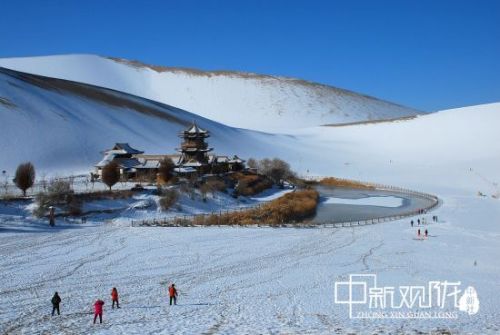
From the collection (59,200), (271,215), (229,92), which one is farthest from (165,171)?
(229,92)

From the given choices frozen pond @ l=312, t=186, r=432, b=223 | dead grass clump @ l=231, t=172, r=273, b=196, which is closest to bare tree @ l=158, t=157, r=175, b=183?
dead grass clump @ l=231, t=172, r=273, b=196

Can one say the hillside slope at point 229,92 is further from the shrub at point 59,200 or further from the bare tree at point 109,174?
the shrub at point 59,200

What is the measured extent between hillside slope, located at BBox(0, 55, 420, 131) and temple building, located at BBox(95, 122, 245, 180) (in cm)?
6501

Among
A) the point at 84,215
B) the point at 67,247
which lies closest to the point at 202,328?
the point at 67,247

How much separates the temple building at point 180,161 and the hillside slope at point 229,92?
6501 centimetres

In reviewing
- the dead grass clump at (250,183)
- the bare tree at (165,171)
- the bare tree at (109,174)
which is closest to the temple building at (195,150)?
the dead grass clump at (250,183)

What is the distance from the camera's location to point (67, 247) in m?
19.2

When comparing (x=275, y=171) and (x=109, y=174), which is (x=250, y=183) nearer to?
(x=275, y=171)

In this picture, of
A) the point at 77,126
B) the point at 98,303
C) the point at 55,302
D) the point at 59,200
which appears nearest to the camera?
the point at 98,303

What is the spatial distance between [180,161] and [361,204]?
14691 mm

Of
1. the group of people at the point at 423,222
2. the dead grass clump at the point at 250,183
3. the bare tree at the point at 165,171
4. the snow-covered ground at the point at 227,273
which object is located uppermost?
the bare tree at the point at 165,171

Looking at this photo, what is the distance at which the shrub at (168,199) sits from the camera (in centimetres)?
2934

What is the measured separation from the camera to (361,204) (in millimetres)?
37125

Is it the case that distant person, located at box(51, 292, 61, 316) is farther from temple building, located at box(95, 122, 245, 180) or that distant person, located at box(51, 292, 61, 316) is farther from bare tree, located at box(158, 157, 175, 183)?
temple building, located at box(95, 122, 245, 180)
